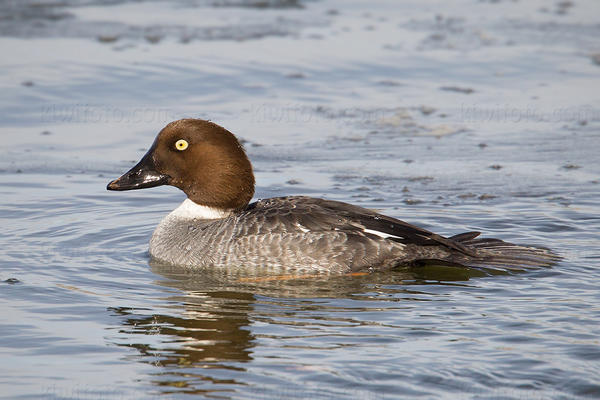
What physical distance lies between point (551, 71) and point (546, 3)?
15.7 ft

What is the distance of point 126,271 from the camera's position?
8203 millimetres

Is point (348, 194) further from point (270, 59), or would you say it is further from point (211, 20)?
point (211, 20)

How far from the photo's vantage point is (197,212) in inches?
350

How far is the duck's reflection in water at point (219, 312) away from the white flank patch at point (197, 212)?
0.58 meters

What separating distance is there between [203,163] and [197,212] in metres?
0.48

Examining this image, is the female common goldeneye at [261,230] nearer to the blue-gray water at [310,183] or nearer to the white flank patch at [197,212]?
the white flank patch at [197,212]

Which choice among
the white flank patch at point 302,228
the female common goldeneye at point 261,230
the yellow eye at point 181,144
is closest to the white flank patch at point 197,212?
the female common goldeneye at point 261,230

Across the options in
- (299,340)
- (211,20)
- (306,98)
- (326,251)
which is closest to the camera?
(299,340)

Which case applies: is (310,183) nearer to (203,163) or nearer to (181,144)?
(203,163)

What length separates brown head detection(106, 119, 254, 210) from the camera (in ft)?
28.5

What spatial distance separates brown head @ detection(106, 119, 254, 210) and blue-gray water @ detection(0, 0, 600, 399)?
77 centimetres

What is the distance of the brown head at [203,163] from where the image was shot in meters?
8.69

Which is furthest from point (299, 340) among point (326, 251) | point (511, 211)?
point (511, 211)

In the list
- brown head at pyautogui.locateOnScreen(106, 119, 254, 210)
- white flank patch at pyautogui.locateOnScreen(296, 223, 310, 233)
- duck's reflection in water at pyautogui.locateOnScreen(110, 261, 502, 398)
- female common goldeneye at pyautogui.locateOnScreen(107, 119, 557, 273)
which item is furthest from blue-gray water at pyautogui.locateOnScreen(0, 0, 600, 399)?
brown head at pyautogui.locateOnScreen(106, 119, 254, 210)
